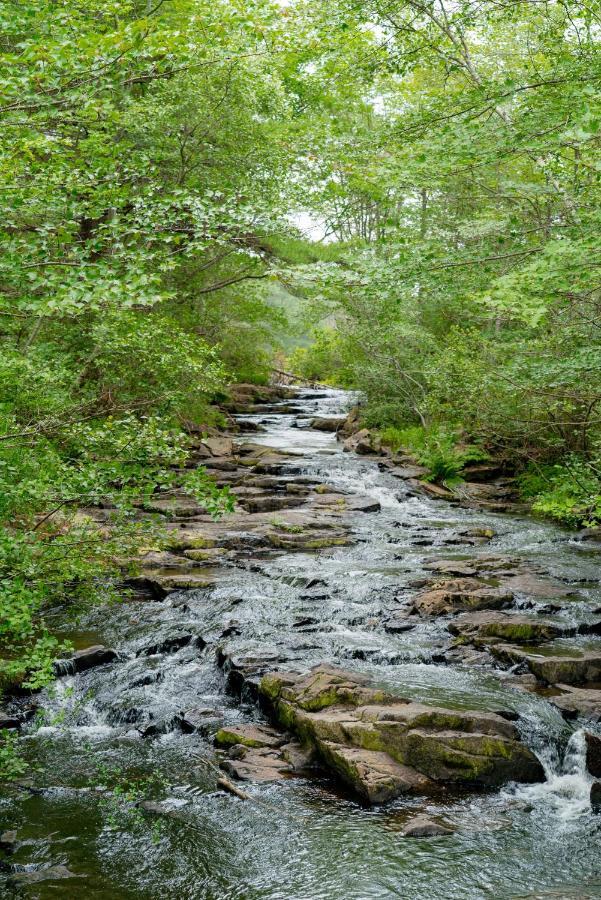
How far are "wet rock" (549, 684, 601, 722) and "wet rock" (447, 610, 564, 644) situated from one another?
156 cm

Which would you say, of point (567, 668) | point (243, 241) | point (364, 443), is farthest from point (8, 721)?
point (364, 443)

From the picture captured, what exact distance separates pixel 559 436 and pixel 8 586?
619 inches

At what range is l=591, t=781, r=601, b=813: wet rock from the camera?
6.34 meters

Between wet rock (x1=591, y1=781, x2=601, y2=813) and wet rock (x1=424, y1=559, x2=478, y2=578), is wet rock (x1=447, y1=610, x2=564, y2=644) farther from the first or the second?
wet rock (x1=591, y1=781, x2=601, y2=813)

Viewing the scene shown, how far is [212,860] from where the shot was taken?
5629 millimetres

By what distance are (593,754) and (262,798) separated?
313cm

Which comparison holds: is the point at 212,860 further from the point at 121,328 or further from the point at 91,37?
the point at 121,328

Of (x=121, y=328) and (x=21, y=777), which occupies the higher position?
(x=121, y=328)

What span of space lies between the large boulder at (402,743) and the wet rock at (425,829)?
0.46 metres

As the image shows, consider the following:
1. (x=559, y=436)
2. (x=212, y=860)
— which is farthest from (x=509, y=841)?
(x=559, y=436)

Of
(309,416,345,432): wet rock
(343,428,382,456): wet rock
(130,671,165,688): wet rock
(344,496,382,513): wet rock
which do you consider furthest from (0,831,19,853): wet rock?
(309,416,345,432): wet rock

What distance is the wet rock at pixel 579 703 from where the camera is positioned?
7609mm

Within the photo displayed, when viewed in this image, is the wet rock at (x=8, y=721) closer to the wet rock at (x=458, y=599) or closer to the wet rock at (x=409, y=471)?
the wet rock at (x=458, y=599)

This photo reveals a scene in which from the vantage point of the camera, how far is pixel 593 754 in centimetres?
675
